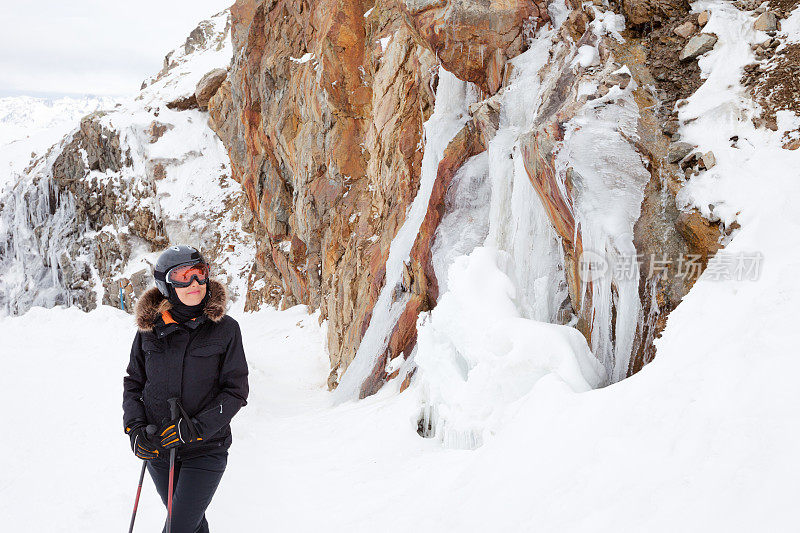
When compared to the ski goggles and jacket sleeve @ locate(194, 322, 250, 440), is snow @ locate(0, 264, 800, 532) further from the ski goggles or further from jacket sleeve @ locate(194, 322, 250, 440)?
the ski goggles

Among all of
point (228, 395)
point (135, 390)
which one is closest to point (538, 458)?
point (228, 395)

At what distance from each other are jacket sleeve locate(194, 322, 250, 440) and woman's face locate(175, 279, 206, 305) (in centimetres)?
28

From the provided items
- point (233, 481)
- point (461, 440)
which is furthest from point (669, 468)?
point (233, 481)

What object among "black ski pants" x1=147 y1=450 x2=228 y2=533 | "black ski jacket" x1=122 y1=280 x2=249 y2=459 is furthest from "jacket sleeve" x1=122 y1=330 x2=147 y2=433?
"black ski pants" x1=147 y1=450 x2=228 y2=533

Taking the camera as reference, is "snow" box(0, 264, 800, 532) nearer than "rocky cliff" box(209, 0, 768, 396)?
Yes

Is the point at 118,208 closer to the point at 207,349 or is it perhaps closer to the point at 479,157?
the point at 479,157

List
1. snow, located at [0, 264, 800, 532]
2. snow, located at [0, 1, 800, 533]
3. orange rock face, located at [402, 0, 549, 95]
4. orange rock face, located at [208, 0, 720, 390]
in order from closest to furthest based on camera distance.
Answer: snow, located at [0, 264, 800, 532]
snow, located at [0, 1, 800, 533]
orange rock face, located at [208, 0, 720, 390]
orange rock face, located at [402, 0, 549, 95]

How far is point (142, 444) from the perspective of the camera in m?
2.69

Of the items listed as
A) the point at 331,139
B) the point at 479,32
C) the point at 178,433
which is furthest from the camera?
the point at 331,139

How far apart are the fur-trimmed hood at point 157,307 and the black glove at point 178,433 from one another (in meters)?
0.54

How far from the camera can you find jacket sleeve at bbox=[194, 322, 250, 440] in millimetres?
2727

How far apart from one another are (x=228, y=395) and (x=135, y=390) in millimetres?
562

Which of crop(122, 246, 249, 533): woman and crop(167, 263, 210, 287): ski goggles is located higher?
crop(167, 263, 210, 287): ski goggles

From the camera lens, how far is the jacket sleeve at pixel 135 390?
2773mm
